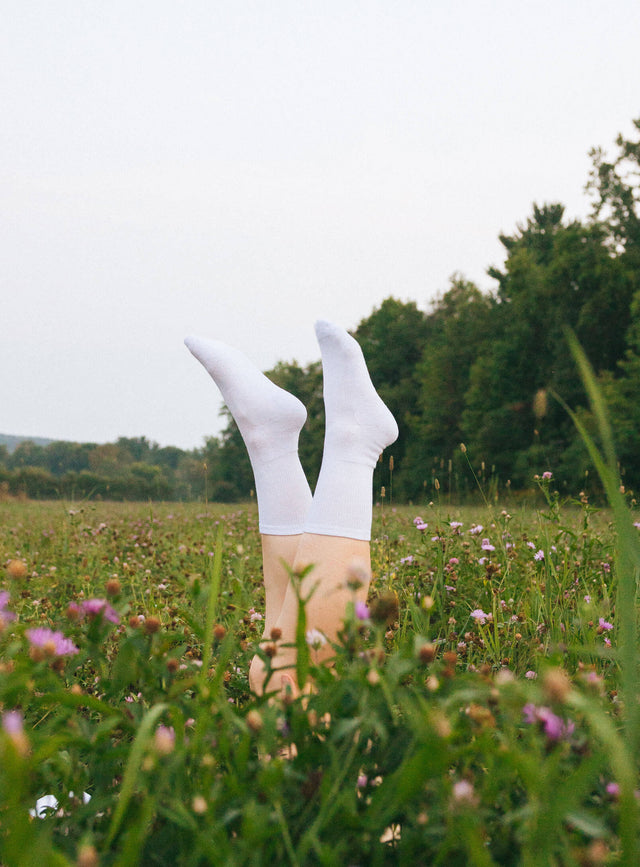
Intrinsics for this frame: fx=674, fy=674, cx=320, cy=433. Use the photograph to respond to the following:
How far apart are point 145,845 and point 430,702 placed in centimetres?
37

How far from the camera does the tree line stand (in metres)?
18.7

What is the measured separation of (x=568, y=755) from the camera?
0.84 m

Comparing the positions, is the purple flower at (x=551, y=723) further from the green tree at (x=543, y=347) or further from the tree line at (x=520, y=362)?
the green tree at (x=543, y=347)

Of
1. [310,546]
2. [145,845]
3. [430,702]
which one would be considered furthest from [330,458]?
[145,845]

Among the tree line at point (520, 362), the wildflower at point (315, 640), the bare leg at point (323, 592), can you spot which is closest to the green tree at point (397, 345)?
the tree line at point (520, 362)

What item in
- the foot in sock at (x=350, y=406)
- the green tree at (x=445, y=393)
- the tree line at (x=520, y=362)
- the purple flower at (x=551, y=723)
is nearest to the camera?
the purple flower at (x=551, y=723)

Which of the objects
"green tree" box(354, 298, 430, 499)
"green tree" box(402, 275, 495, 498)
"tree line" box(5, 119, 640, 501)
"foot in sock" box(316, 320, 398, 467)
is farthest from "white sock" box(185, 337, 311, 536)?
"green tree" box(354, 298, 430, 499)

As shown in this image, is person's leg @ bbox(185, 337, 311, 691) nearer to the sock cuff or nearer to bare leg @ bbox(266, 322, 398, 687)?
the sock cuff

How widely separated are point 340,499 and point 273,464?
0.39m

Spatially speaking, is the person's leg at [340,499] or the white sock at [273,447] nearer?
the person's leg at [340,499]

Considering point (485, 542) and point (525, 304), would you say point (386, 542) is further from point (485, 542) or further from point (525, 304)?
point (525, 304)

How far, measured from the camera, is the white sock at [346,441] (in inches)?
67.7

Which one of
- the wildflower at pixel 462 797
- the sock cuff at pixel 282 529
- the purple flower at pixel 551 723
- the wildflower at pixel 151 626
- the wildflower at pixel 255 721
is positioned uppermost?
the sock cuff at pixel 282 529

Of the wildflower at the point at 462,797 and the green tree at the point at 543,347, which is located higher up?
the green tree at the point at 543,347
